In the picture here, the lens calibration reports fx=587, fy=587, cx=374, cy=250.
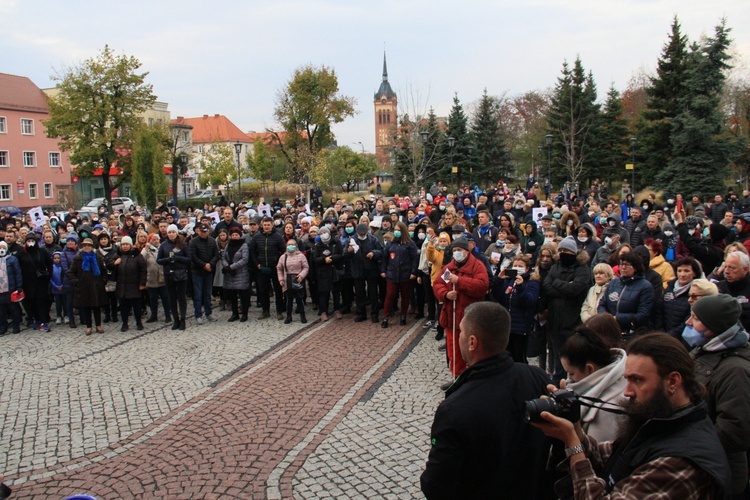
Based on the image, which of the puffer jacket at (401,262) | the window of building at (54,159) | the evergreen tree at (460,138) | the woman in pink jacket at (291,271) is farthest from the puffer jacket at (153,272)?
the window of building at (54,159)

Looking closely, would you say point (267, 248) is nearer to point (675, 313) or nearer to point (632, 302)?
point (632, 302)

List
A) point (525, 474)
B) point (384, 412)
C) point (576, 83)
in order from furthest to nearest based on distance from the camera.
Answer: point (576, 83) → point (384, 412) → point (525, 474)

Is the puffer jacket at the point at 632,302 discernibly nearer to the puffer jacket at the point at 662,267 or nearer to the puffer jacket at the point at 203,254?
the puffer jacket at the point at 662,267

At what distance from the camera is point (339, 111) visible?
54.8 metres

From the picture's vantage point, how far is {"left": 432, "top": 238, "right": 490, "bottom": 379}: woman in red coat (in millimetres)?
7922

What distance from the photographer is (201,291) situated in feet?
41.7

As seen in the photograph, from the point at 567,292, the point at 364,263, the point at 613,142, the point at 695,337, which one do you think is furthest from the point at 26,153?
the point at 695,337

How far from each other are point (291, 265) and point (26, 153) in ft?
205

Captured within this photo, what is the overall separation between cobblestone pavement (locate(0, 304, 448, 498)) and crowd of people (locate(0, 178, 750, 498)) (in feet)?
3.35

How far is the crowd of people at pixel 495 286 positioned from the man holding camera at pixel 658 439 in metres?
0.02

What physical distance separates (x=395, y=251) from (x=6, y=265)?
8054 mm

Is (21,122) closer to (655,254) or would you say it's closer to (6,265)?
(6,265)

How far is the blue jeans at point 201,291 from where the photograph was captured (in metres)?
12.6

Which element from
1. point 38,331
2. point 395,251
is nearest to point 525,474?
point 395,251
